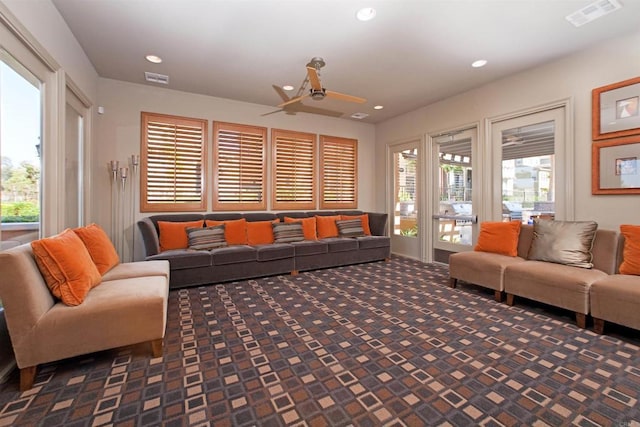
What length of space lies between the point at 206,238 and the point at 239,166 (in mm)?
1538

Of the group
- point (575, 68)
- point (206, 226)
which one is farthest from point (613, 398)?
point (206, 226)

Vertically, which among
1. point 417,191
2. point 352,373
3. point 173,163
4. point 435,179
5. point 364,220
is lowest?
point 352,373

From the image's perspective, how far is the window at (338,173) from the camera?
6027 mm

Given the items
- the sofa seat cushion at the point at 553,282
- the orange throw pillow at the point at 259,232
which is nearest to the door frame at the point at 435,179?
the sofa seat cushion at the point at 553,282

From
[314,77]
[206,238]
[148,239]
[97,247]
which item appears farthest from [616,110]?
[148,239]

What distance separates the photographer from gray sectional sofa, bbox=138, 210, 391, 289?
12.2ft

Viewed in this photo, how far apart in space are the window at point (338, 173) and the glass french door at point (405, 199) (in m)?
0.81

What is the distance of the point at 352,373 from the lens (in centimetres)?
188

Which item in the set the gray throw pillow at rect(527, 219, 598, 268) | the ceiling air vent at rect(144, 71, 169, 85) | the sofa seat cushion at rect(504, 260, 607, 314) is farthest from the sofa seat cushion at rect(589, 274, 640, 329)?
the ceiling air vent at rect(144, 71, 169, 85)

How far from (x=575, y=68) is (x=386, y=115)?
3038 millimetres

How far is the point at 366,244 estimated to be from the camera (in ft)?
17.1

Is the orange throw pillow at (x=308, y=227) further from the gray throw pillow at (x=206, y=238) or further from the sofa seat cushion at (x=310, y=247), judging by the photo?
the gray throw pillow at (x=206, y=238)

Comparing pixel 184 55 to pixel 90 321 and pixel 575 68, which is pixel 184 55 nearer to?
pixel 90 321

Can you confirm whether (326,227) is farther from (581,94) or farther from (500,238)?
(581,94)
